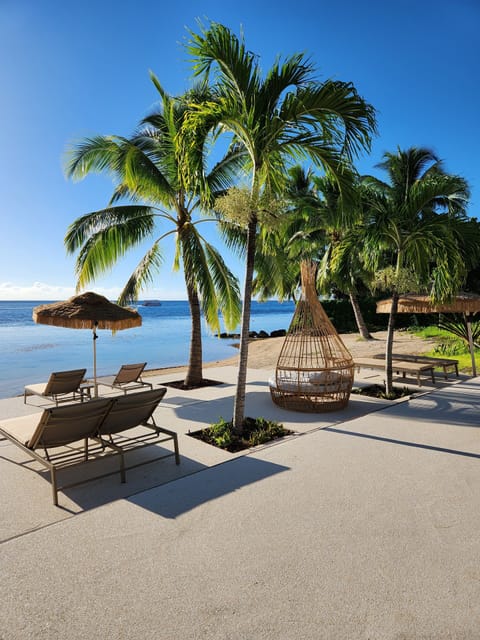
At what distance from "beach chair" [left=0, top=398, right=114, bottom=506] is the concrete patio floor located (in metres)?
0.31

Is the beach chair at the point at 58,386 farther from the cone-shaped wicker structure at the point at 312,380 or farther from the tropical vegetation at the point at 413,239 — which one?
the tropical vegetation at the point at 413,239

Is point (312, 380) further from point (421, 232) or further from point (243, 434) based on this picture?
point (421, 232)

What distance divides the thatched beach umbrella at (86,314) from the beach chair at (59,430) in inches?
111

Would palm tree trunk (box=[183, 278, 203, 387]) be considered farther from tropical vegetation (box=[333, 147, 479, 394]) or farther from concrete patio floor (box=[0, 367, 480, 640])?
concrete patio floor (box=[0, 367, 480, 640])

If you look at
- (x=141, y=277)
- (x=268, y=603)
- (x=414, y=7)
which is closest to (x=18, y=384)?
(x=141, y=277)

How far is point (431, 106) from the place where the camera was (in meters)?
11.8

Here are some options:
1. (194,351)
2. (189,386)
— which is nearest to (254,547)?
(189,386)

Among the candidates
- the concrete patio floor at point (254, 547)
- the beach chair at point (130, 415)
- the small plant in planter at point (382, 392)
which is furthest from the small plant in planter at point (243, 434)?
the small plant in planter at point (382, 392)

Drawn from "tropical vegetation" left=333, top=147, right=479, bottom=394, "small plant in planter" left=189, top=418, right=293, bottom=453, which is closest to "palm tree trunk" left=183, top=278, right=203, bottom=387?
"tropical vegetation" left=333, top=147, right=479, bottom=394

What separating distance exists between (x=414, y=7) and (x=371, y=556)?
1068cm

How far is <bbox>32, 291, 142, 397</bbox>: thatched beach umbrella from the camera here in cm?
731

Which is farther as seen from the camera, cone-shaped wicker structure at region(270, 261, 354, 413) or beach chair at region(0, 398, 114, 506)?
cone-shaped wicker structure at region(270, 261, 354, 413)

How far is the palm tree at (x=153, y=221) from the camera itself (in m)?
8.50

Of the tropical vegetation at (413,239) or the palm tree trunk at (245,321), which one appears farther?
the tropical vegetation at (413,239)
